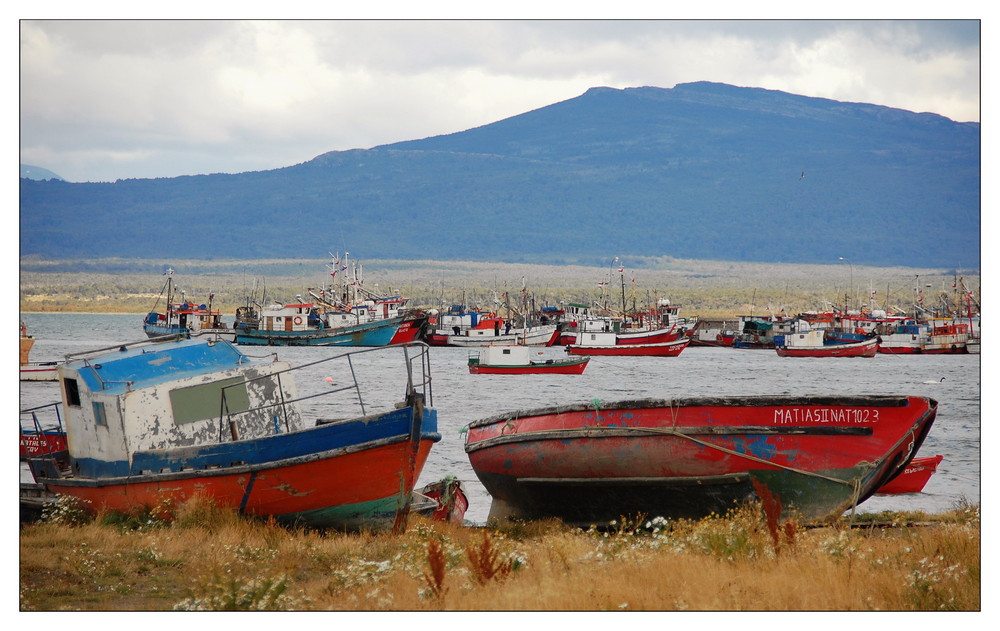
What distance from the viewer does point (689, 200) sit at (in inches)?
5556

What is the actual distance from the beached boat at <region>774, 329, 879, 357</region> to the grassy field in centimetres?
517

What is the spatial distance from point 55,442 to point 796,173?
10025cm

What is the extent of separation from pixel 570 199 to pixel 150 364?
13133 centimetres

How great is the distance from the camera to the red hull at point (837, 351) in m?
66.4

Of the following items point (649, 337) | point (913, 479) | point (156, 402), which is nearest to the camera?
point (156, 402)

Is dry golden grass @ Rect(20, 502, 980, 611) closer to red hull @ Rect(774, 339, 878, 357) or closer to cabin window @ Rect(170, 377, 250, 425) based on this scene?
cabin window @ Rect(170, 377, 250, 425)

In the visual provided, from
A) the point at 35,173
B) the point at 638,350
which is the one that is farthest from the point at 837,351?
the point at 35,173

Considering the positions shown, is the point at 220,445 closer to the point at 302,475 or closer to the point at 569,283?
the point at 302,475

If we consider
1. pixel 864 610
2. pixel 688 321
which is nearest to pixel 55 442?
pixel 864 610

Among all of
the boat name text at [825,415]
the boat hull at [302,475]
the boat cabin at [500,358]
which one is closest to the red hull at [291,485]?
the boat hull at [302,475]

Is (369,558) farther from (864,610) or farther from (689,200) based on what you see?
(689,200)

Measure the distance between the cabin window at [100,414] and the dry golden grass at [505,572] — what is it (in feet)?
4.30

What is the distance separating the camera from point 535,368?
5153 centimetres

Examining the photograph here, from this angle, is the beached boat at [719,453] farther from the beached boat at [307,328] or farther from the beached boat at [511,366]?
the beached boat at [307,328]
